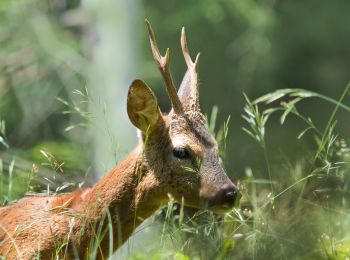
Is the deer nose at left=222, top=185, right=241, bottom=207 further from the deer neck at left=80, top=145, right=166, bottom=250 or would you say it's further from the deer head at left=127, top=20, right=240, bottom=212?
the deer neck at left=80, top=145, right=166, bottom=250

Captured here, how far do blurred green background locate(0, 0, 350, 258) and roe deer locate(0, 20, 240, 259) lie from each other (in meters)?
0.27

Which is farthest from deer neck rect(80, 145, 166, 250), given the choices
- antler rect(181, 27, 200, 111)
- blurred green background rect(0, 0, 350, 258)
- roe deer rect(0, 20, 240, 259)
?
antler rect(181, 27, 200, 111)

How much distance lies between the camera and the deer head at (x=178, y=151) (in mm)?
5852

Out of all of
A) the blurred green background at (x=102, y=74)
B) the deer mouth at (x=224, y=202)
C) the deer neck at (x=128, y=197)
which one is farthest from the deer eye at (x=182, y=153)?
the blurred green background at (x=102, y=74)

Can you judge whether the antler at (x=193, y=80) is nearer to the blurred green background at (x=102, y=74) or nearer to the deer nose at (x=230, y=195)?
the blurred green background at (x=102, y=74)

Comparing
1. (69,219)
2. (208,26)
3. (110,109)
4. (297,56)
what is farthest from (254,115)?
(297,56)

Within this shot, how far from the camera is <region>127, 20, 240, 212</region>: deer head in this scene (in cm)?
585

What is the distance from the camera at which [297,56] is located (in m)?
26.7

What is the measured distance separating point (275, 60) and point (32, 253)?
1948cm

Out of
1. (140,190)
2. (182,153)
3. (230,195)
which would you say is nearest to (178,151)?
(182,153)

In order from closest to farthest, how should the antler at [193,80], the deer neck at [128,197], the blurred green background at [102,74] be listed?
the deer neck at [128,197]
the antler at [193,80]
the blurred green background at [102,74]

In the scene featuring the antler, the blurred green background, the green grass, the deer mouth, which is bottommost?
the blurred green background

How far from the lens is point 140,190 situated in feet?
19.7

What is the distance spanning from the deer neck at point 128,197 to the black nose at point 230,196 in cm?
39
